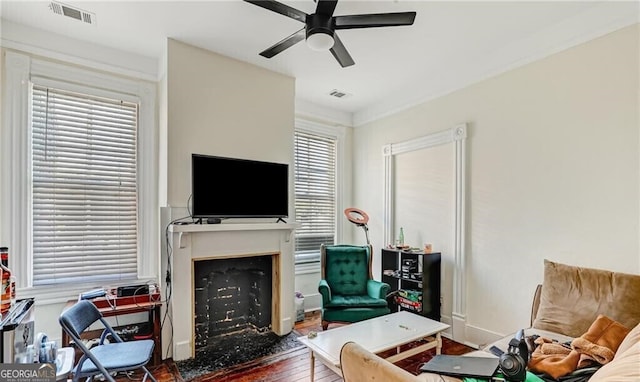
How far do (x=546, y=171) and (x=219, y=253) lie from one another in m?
3.15

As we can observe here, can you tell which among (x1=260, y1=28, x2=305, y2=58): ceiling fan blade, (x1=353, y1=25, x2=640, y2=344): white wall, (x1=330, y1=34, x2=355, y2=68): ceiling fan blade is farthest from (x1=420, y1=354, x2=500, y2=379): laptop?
(x1=260, y1=28, x2=305, y2=58): ceiling fan blade

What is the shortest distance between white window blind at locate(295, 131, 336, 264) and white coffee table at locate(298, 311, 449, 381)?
191 centimetres

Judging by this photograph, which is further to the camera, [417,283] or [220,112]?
[417,283]

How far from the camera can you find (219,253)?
3219 millimetres

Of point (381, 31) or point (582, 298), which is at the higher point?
point (381, 31)

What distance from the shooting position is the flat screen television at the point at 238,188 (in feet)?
10.0

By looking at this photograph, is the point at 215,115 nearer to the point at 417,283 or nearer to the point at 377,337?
the point at 377,337

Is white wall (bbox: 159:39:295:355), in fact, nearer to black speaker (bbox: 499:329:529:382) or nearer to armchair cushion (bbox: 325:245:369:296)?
armchair cushion (bbox: 325:245:369:296)

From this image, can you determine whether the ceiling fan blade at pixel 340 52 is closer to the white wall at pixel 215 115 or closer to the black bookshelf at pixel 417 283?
the white wall at pixel 215 115

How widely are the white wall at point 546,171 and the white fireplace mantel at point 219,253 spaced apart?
1982 millimetres

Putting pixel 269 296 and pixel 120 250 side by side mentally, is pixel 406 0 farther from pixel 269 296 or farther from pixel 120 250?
pixel 120 250

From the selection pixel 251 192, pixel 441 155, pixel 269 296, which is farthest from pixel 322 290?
pixel 441 155

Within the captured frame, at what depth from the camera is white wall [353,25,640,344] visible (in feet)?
7.99

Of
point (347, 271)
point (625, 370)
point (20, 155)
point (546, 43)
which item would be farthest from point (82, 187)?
point (546, 43)
